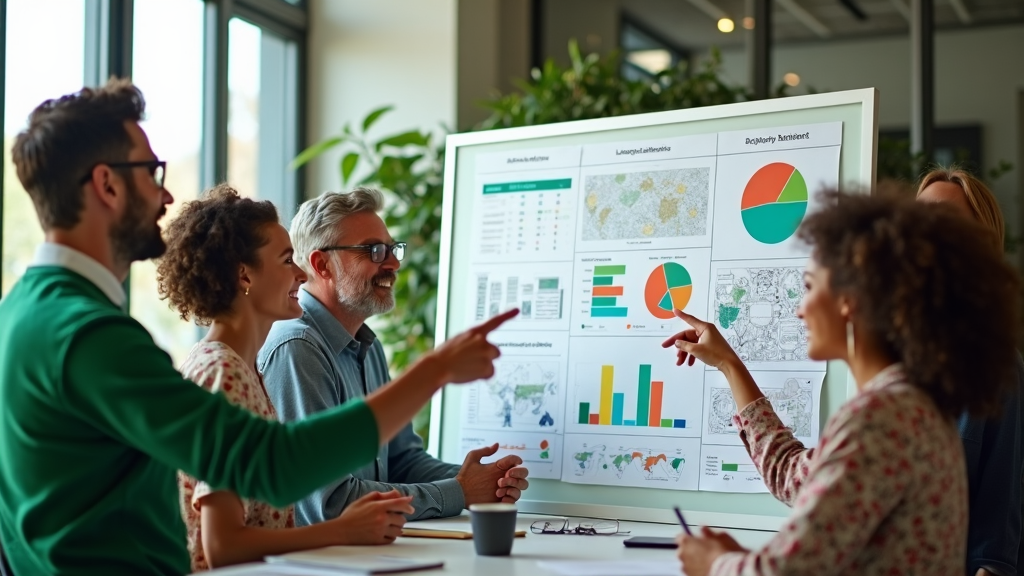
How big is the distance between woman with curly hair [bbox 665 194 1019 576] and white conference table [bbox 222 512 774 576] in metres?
0.41

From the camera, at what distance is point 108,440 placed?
5.40 ft

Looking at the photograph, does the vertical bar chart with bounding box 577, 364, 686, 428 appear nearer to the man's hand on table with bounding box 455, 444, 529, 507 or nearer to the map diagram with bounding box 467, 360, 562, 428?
the map diagram with bounding box 467, 360, 562, 428

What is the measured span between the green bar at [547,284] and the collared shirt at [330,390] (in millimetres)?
495

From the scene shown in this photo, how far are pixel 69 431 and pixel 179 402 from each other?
0.21 m

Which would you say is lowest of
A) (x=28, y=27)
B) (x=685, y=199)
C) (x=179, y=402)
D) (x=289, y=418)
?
(x=289, y=418)

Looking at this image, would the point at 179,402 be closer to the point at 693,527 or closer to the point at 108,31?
the point at 693,527

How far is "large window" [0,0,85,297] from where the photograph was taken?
3.39 meters

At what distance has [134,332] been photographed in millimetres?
1606

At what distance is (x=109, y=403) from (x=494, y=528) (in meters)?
0.73

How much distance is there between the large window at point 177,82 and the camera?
345 centimetres

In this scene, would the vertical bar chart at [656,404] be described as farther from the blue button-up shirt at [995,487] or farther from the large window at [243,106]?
the large window at [243,106]

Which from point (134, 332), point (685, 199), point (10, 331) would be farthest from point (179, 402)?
point (685, 199)

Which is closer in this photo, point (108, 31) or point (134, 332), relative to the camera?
point (134, 332)

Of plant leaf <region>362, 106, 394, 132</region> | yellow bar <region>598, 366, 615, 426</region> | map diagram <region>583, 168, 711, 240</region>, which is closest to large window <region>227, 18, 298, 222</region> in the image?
plant leaf <region>362, 106, 394, 132</region>
